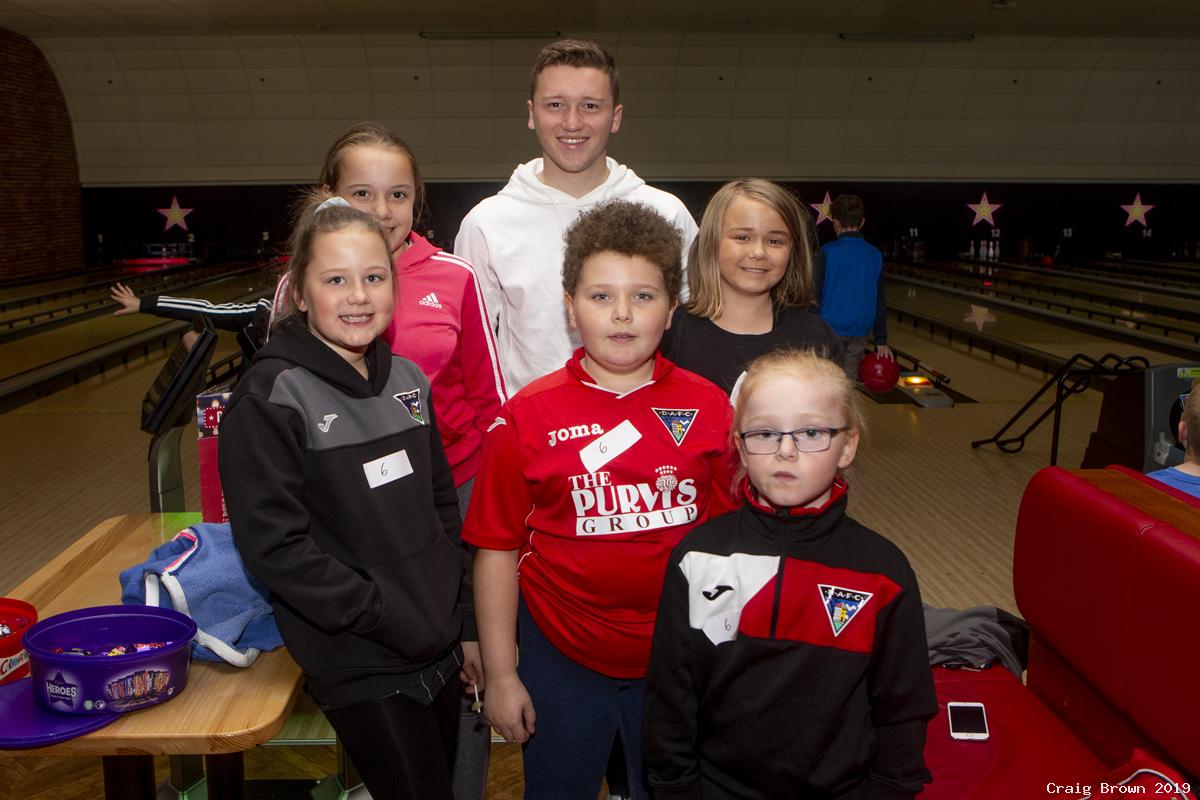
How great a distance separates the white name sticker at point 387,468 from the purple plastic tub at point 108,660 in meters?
0.37

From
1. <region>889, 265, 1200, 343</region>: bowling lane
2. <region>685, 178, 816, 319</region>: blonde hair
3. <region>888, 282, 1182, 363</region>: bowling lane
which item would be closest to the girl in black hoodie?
<region>685, 178, 816, 319</region>: blonde hair

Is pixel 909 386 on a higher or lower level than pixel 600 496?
lower

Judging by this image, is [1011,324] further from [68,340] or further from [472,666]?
[472,666]

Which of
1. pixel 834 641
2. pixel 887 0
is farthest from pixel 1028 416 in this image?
pixel 887 0

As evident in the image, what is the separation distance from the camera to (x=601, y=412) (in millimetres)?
1827

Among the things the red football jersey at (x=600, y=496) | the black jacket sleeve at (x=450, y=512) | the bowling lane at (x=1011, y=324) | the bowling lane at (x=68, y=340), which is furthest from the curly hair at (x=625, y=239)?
the bowling lane at (x=1011, y=324)

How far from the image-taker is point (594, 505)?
5.85ft

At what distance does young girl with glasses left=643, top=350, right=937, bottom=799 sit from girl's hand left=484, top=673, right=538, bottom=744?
304 mm

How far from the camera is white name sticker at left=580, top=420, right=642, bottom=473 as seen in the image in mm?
1788

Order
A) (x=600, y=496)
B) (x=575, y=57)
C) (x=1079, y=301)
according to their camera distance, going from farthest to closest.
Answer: (x=1079, y=301)
(x=575, y=57)
(x=600, y=496)

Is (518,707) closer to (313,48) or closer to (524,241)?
(524,241)

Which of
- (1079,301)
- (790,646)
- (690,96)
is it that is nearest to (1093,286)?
(1079,301)

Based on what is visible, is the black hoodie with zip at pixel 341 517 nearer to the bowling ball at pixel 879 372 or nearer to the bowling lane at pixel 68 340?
the bowling ball at pixel 879 372

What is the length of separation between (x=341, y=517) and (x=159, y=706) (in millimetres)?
399
